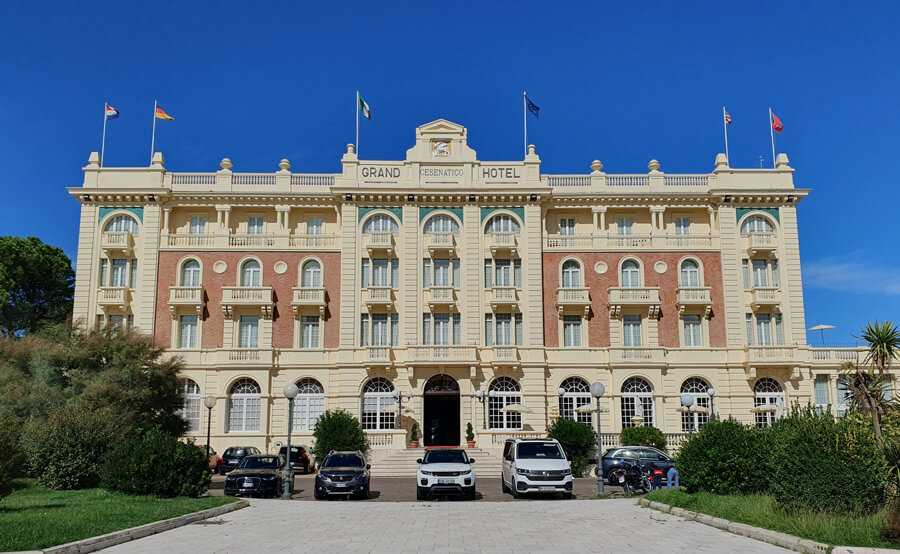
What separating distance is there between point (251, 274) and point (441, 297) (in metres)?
10.9

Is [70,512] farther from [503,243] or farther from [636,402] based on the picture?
[636,402]

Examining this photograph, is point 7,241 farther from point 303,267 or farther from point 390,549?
point 390,549

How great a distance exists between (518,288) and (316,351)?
38.4 ft

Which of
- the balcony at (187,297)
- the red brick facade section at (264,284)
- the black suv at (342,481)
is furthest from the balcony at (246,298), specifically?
the black suv at (342,481)

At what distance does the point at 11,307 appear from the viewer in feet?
162

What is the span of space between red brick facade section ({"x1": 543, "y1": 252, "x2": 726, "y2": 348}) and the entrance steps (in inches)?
302

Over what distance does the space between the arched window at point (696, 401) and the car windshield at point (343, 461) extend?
2203 cm

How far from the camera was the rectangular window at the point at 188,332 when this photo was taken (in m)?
42.5

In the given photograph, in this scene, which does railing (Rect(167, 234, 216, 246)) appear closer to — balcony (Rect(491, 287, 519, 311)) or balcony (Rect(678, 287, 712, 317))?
balcony (Rect(491, 287, 519, 311))

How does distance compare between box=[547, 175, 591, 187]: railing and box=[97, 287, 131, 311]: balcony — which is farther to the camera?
box=[547, 175, 591, 187]: railing

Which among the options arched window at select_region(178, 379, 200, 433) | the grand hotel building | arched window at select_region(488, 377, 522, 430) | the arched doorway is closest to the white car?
the grand hotel building

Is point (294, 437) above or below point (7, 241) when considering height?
below

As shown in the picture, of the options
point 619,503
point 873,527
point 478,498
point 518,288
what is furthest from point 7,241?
point 873,527

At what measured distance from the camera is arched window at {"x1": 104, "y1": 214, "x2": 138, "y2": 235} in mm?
43750
